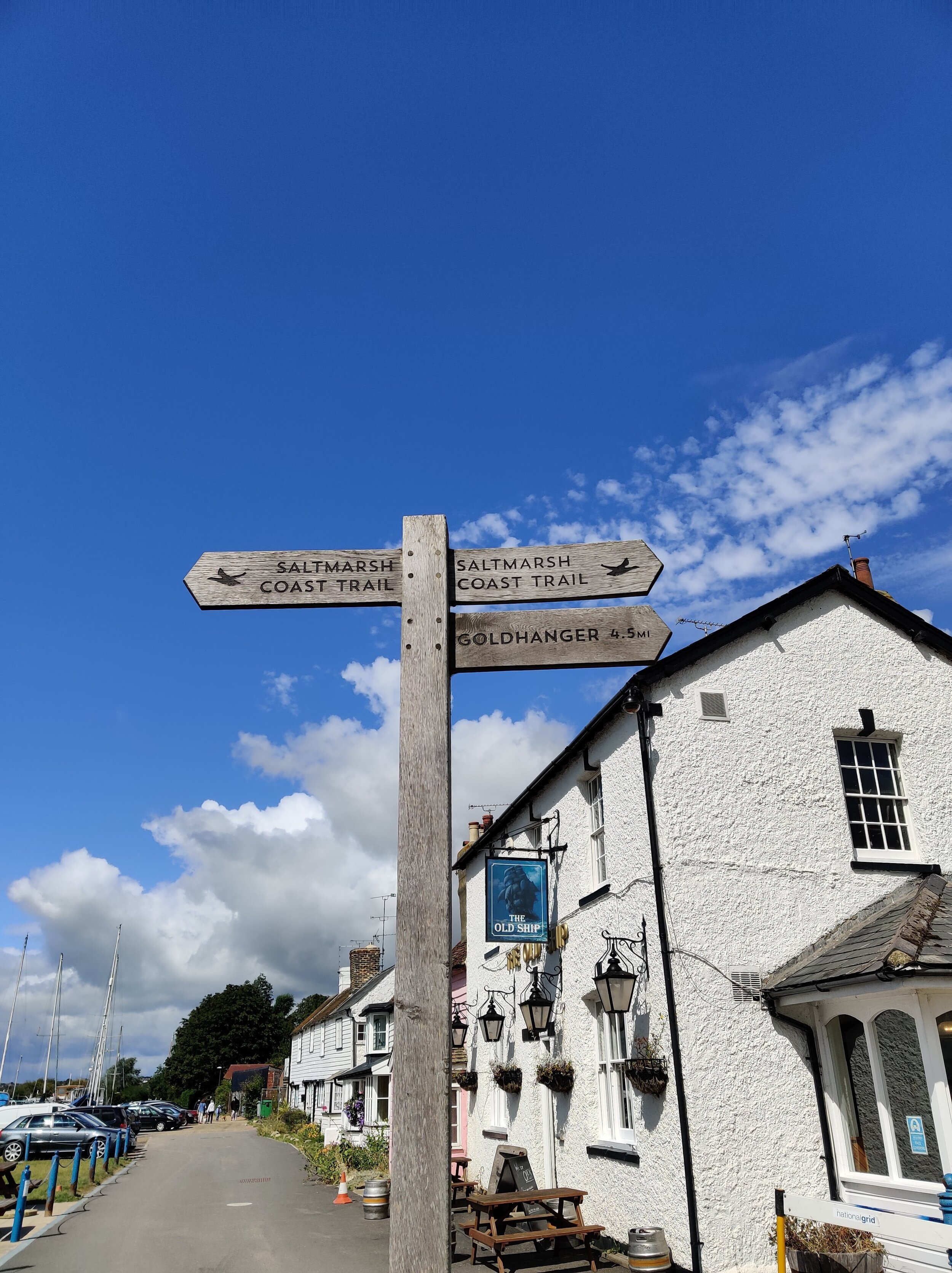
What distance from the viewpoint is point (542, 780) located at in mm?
13891

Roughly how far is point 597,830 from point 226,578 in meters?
9.11

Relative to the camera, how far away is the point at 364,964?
42875 mm

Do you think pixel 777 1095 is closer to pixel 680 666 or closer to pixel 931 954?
pixel 931 954

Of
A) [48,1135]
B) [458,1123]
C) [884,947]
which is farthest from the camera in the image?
[48,1135]

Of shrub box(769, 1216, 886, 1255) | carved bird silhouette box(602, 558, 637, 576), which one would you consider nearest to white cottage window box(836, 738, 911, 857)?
shrub box(769, 1216, 886, 1255)

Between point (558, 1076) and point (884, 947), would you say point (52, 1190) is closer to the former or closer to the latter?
point (558, 1076)

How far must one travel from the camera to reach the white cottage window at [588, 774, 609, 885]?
11766 mm

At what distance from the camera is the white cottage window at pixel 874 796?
10.5 metres

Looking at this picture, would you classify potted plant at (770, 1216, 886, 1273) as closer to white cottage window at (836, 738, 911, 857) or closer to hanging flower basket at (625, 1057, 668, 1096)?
hanging flower basket at (625, 1057, 668, 1096)

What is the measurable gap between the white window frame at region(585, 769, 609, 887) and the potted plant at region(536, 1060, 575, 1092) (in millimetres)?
2442

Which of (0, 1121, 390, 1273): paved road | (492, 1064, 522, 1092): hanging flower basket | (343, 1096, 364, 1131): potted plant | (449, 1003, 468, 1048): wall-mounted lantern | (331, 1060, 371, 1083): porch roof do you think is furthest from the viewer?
(331, 1060, 371, 1083): porch roof

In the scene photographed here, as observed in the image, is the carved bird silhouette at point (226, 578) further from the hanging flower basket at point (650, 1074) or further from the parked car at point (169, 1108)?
the parked car at point (169, 1108)

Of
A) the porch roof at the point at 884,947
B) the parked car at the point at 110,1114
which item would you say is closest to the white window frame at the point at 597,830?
the porch roof at the point at 884,947

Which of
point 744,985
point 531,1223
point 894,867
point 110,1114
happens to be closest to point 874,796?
point 894,867
